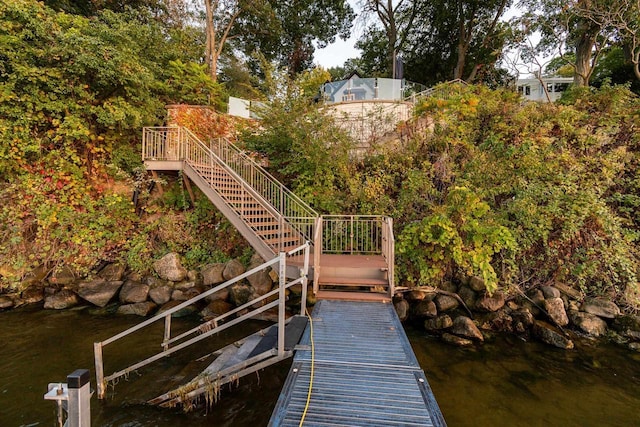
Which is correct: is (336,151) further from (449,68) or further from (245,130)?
(449,68)

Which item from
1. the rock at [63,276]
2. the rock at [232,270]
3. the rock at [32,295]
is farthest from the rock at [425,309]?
the rock at [32,295]

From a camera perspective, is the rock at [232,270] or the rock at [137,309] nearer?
the rock at [137,309]

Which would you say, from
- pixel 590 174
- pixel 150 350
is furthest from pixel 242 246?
pixel 590 174

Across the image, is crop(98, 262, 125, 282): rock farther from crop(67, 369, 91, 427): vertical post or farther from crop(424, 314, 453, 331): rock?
crop(424, 314, 453, 331): rock

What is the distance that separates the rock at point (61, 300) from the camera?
22.3ft

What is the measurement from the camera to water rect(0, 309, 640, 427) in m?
3.77

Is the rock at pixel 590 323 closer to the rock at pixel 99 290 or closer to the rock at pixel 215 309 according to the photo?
the rock at pixel 215 309

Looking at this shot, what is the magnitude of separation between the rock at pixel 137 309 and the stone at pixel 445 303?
7039mm

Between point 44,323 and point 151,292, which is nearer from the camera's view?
point 44,323

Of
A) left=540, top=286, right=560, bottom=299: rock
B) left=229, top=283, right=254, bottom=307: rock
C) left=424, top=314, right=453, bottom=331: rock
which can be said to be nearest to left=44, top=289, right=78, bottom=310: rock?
left=229, top=283, right=254, bottom=307: rock

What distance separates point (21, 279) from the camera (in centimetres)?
724

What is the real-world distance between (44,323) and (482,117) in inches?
514

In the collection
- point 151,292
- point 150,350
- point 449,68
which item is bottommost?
point 150,350

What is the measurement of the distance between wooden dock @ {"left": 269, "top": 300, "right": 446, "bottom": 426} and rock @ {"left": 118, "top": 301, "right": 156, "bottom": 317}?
4.89 m
